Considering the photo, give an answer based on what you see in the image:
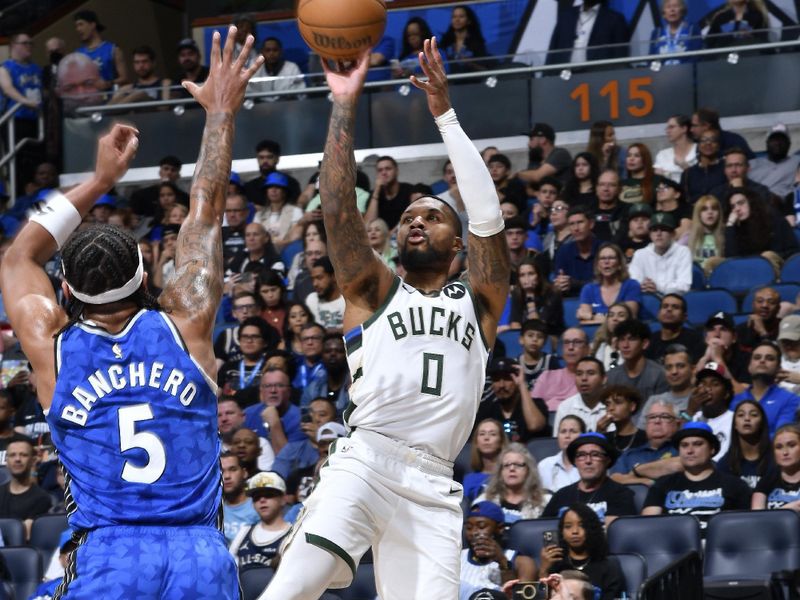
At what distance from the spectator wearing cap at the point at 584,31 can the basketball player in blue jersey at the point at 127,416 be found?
12235mm

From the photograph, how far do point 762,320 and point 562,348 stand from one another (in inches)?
64.9

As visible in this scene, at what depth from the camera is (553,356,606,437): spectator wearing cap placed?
1092cm

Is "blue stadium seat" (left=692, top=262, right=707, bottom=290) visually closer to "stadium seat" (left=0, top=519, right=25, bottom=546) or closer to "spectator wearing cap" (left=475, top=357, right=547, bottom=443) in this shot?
"spectator wearing cap" (left=475, top=357, right=547, bottom=443)

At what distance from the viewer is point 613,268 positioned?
12383mm

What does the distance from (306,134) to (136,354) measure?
13.1 meters

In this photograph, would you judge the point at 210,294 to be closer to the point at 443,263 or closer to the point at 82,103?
the point at 443,263

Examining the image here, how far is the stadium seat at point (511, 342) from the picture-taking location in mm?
12531

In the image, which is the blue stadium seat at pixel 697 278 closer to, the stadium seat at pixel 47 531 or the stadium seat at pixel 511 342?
the stadium seat at pixel 511 342

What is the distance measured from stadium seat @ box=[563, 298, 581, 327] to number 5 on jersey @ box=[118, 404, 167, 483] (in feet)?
28.4

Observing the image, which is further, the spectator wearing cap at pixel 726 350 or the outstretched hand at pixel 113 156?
the spectator wearing cap at pixel 726 350

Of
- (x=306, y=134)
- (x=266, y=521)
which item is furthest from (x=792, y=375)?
(x=306, y=134)

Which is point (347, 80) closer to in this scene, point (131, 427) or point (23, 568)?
point (131, 427)

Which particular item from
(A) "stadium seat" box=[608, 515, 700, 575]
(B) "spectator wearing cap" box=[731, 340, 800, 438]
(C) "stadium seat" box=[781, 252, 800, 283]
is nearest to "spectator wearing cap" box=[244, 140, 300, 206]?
(C) "stadium seat" box=[781, 252, 800, 283]

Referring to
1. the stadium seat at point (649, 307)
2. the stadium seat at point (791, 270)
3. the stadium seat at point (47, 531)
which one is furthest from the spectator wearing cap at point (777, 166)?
the stadium seat at point (47, 531)
